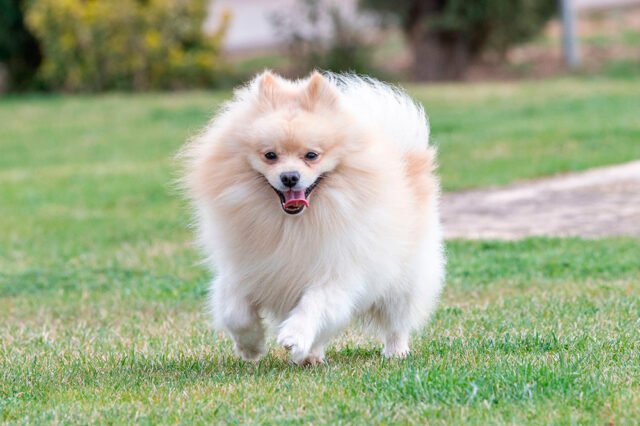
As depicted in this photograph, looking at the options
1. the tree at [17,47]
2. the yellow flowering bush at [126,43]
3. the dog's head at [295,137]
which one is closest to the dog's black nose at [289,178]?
the dog's head at [295,137]

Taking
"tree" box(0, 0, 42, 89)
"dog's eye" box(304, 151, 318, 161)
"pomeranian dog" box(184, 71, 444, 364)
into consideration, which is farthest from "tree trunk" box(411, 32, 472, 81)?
"dog's eye" box(304, 151, 318, 161)

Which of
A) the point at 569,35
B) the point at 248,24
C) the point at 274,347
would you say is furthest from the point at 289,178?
the point at 248,24

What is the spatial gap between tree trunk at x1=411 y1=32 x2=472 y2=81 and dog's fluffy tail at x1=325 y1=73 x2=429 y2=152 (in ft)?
62.4

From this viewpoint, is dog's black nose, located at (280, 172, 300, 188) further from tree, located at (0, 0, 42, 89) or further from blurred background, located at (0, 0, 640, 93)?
tree, located at (0, 0, 42, 89)

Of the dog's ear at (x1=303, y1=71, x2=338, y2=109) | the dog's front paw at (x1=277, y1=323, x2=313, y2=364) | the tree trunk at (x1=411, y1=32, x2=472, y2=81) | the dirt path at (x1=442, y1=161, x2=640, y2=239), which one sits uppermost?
the dog's ear at (x1=303, y1=71, x2=338, y2=109)

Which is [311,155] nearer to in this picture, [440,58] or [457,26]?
[457,26]

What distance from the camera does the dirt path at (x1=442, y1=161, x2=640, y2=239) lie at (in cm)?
1123

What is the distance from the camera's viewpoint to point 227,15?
1032 inches

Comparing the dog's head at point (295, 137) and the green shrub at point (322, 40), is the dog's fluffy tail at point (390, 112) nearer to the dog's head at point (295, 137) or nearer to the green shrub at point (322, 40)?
the dog's head at point (295, 137)

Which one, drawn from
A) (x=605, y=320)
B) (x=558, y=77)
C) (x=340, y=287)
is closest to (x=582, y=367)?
(x=340, y=287)

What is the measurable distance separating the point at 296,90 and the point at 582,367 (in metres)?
1.93

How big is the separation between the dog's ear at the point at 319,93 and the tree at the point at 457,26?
18.6 metres

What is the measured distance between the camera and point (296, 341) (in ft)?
18.4

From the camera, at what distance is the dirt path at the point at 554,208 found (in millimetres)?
11234
